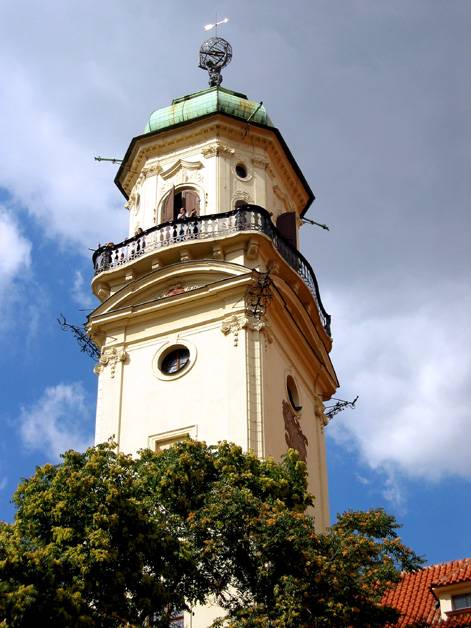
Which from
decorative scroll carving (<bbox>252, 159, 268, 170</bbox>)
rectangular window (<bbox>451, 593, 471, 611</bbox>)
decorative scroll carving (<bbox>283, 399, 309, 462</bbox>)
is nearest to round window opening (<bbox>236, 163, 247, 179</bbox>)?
decorative scroll carving (<bbox>252, 159, 268, 170</bbox>)

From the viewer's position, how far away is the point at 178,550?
59.0ft

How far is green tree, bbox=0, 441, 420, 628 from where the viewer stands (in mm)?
16516

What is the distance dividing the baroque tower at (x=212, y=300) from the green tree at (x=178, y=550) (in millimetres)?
5457

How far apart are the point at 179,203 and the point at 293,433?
7.36 m

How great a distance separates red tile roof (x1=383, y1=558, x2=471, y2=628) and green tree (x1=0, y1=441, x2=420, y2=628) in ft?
7.08

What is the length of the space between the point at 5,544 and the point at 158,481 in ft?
11.4

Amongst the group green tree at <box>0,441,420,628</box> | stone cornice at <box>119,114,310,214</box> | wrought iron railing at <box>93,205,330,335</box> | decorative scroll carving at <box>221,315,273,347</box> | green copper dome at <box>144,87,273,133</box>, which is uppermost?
green copper dome at <box>144,87,273,133</box>

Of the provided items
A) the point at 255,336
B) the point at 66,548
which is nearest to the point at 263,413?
the point at 255,336

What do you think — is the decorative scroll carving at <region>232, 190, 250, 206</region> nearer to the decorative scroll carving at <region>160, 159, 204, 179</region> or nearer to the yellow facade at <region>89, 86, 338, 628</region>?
the yellow facade at <region>89, 86, 338, 628</region>

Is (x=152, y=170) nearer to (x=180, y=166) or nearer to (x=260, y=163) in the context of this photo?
(x=180, y=166)

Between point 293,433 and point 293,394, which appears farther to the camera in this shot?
point 293,394

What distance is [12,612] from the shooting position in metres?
15.1

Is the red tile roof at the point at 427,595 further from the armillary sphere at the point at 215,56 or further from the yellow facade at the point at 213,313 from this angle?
the armillary sphere at the point at 215,56

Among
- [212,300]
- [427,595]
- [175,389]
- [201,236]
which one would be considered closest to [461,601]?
[427,595]
